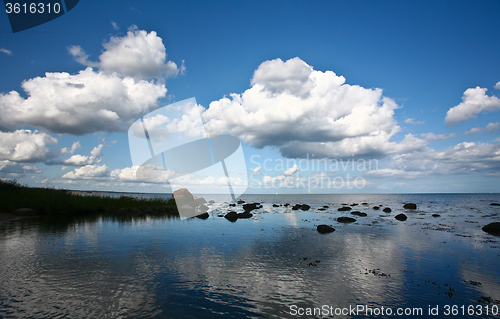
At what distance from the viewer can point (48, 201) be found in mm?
36719

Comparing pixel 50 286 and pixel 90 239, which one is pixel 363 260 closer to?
pixel 50 286

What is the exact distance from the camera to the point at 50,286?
10672mm

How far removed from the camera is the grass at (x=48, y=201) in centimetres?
3469

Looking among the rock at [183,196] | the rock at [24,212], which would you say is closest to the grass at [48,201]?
the rock at [24,212]

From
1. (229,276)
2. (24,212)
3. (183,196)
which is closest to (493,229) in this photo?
(229,276)

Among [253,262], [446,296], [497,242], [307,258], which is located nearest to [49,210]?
[253,262]

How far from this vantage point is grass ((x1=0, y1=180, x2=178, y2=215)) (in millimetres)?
34688

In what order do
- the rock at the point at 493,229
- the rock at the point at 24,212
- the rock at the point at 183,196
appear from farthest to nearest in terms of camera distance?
the rock at the point at 183,196
the rock at the point at 24,212
the rock at the point at 493,229

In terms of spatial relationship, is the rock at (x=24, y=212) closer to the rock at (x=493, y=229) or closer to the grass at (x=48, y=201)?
the grass at (x=48, y=201)

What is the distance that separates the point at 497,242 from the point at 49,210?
5759 cm

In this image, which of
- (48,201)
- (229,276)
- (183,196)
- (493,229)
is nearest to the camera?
(229,276)

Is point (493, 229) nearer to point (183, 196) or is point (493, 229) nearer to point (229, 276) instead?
point (229, 276)

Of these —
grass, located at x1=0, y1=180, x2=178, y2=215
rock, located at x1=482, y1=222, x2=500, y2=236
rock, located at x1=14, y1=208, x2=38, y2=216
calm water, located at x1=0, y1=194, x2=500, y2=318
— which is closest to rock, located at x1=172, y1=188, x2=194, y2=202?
grass, located at x1=0, y1=180, x2=178, y2=215

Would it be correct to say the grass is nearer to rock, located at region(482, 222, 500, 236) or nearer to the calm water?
the calm water
